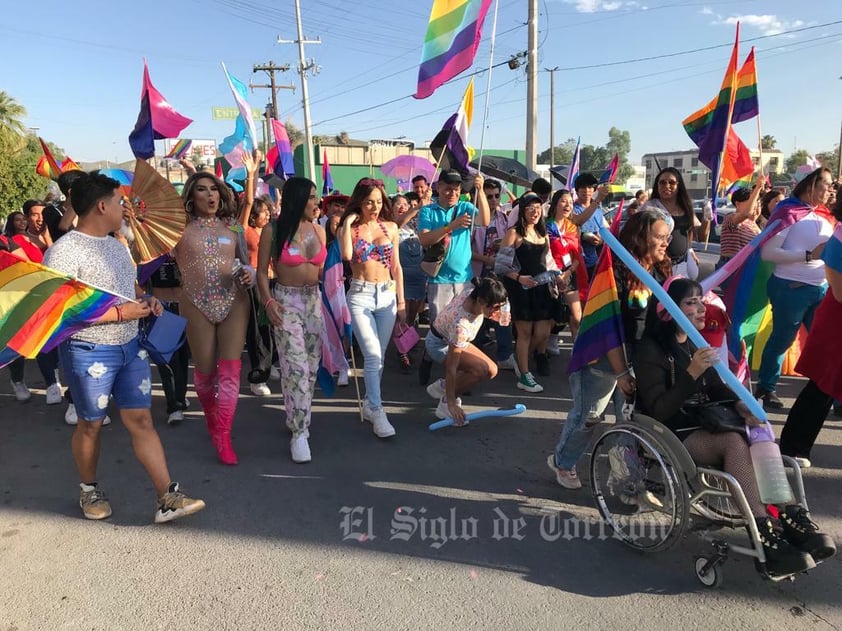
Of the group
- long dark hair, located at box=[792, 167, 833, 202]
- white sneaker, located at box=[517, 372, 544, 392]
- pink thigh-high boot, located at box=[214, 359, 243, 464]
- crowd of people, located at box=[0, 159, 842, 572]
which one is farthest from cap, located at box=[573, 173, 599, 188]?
pink thigh-high boot, located at box=[214, 359, 243, 464]

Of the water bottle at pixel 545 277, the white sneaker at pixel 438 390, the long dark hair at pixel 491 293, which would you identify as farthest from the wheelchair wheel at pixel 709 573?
the water bottle at pixel 545 277

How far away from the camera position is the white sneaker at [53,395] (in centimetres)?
474

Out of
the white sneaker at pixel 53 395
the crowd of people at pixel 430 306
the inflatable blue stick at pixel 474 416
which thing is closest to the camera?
the crowd of people at pixel 430 306

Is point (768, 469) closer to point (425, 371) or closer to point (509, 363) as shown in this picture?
point (425, 371)

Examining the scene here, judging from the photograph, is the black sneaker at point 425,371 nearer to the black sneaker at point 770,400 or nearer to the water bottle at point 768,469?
the black sneaker at point 770,400

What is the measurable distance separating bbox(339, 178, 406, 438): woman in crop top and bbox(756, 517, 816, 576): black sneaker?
7.80 feet

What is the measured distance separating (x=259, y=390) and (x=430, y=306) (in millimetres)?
1752

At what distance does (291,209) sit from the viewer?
140 inches

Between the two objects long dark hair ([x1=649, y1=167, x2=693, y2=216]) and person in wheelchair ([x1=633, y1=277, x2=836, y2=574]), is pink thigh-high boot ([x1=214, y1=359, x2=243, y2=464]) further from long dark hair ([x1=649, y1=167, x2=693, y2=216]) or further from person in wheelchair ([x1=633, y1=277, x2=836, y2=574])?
long dark hair ([x1=649, y1=167, x2=693, y2=216])

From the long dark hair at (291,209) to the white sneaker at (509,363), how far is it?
9.47 feet

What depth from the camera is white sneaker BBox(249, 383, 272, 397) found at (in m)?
5.00

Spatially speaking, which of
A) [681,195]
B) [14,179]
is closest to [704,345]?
[681,195]

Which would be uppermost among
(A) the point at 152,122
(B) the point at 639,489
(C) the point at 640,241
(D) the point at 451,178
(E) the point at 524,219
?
(A) the point at 152,122

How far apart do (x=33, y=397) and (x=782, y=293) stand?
6.37 metres
